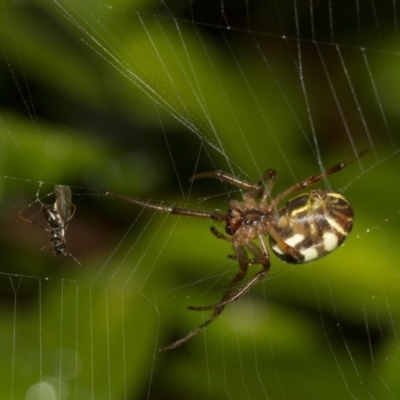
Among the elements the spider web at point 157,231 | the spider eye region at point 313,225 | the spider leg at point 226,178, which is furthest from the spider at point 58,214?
the spider eye region at point 313,225

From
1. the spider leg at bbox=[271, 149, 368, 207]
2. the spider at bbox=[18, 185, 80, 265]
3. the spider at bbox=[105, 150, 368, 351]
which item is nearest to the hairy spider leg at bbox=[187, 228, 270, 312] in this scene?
the spider at bbox=[105, 150, 368, 351]

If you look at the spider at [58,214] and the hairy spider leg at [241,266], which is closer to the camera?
the spider at [58,214]

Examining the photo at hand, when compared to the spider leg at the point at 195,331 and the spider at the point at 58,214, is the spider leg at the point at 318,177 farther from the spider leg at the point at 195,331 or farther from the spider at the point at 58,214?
the spider at the point at 58,214

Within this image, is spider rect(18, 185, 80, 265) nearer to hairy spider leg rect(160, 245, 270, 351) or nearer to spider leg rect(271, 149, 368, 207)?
hairy spider leg rect(160, 245, 270, 351)

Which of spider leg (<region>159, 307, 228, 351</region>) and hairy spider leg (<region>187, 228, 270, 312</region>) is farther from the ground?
hairy spider leg (<region>187, 228, 270, 312</region>)

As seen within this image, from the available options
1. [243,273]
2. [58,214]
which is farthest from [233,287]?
[58,214]

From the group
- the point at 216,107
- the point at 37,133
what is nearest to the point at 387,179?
the point at 216,107

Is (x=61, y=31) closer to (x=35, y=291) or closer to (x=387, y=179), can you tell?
(x=35, y=291)
